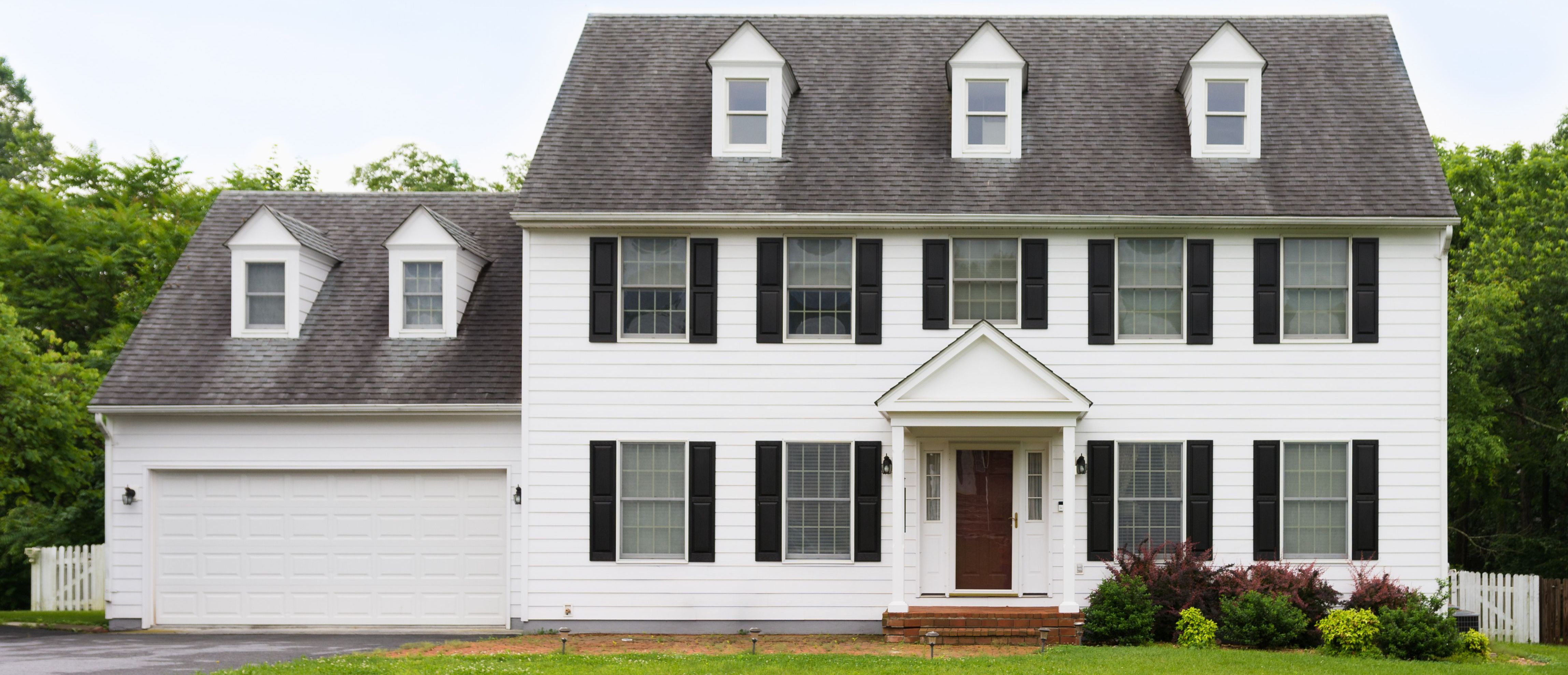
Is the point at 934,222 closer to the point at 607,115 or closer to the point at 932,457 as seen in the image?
the point at 932,457

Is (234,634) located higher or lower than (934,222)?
lower

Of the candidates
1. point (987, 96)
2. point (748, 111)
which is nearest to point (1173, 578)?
point (987, 96)

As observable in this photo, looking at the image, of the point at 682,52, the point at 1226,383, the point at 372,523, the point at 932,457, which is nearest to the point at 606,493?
the point at 372,523

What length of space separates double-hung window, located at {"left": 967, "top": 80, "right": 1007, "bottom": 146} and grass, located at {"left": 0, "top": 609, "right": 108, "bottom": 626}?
44.8 ft

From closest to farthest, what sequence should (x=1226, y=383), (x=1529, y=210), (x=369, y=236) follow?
1. (x=1226, y=383)
2. (x=369, y=236)
3. (x=1529, y=210)

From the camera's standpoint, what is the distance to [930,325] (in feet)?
42.9

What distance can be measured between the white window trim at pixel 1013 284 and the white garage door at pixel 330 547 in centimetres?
643

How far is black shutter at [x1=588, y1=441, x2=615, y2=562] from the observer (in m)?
13.0

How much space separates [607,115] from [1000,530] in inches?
308

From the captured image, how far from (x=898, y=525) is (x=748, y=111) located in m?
5.91

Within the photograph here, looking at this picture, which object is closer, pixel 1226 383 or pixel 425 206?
pixel 1226 383

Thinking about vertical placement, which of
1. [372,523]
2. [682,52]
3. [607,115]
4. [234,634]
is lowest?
[234,634]

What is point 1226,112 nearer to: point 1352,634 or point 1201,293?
point 1201,293

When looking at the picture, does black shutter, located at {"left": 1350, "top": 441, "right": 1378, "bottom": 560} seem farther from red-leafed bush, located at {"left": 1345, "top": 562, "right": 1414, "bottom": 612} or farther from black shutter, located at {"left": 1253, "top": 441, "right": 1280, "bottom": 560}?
black shutter, located at {"left": 1253, "top": 441, "right": 1280, "bottom": 560}
